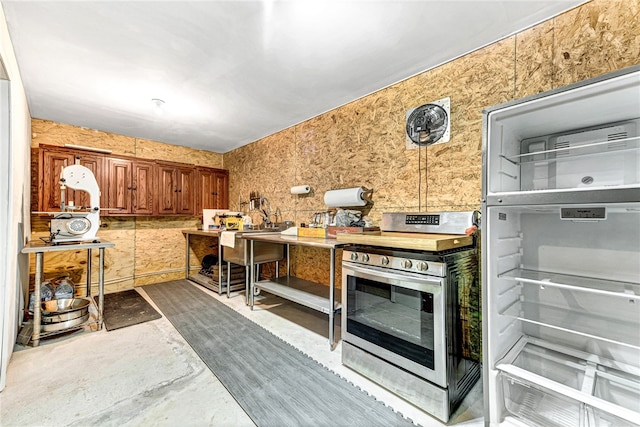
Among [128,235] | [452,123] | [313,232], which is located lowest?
[128,235]

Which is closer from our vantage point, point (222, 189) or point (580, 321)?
point (580, 321)

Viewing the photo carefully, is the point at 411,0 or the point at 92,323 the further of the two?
the point at 92,323

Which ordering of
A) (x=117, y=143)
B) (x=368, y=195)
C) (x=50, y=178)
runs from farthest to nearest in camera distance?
(x=117, y=143) → (x=50, y=178) → (x=368, y=195)

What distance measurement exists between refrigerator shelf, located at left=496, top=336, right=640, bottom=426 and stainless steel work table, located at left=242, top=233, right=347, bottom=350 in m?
1.29

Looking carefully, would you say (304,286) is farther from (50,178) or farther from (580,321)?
(50,178)

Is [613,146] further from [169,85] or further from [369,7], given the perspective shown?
[169,85]

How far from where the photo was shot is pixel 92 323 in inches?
113

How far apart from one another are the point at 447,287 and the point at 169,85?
10.4 ft

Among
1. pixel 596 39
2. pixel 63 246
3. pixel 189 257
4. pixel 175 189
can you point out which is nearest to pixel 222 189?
pixel 175 189

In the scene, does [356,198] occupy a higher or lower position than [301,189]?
lower

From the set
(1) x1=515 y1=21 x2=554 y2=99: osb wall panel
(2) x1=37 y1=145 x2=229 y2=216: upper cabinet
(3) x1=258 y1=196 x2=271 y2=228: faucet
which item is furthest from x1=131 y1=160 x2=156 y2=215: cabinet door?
(1) x1=515 y1=21 x2=554 y2=99: osb wall panel

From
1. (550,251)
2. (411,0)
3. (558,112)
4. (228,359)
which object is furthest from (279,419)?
(411,0)

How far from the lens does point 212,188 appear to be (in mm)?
5074

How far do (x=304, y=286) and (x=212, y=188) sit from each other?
3.04m
